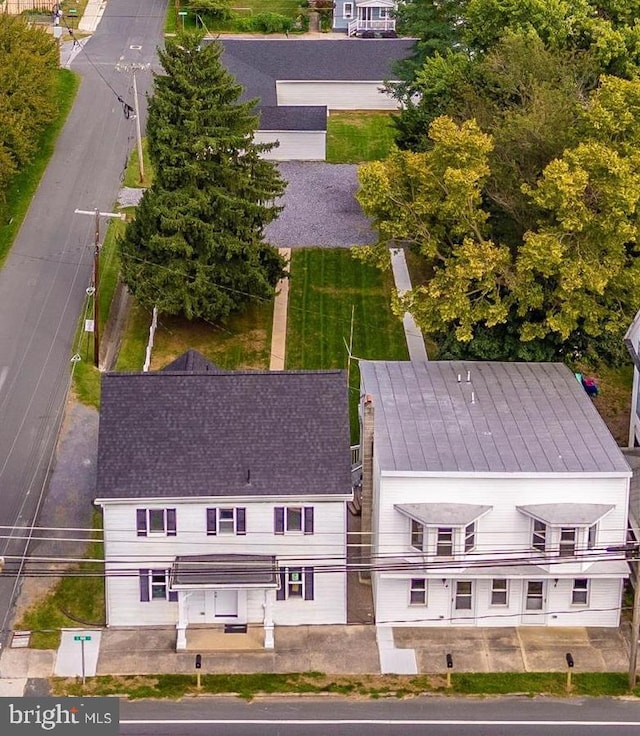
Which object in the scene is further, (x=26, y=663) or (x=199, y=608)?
(x=199, y=608)

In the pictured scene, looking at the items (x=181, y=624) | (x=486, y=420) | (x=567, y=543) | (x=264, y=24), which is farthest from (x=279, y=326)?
(x=264, y=24)

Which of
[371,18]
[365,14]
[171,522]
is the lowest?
[171,522]

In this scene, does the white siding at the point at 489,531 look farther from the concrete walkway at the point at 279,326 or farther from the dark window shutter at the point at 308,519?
the concrete walkway at the point at 279,326

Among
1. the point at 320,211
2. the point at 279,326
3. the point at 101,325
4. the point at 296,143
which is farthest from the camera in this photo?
the point at 296,143

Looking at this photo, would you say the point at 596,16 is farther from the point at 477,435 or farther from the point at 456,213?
the point at 477,435

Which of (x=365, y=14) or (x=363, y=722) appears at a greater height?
(x=365, y=14)

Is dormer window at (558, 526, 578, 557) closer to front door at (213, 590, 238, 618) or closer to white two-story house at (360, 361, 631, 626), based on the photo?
white two-story house at (360, 361, 631, 626)

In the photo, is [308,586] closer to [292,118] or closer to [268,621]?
[268,621]

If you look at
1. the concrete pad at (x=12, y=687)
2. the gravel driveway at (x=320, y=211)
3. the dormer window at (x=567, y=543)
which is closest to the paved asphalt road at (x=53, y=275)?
the concrete pad at (x=12, y=687)
